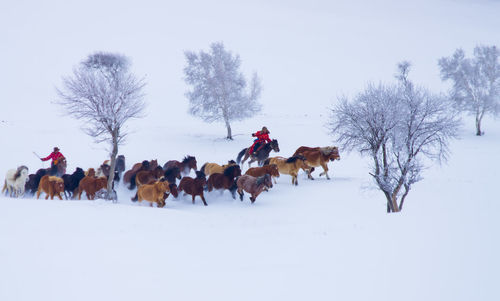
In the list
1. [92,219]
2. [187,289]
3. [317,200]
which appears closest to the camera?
[187,289]

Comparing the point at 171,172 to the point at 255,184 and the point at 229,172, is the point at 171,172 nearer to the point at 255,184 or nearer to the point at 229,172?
the point at 229,172

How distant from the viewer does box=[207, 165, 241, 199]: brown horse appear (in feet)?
44.8

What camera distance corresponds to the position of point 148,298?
4.04 m

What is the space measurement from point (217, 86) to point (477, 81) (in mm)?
30228

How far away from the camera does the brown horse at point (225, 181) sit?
13.7m

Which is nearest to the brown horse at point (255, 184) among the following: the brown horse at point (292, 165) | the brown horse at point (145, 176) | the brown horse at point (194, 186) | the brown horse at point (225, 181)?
the brown horse at point (225, 181)

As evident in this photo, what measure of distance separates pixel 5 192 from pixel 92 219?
31.0 feet

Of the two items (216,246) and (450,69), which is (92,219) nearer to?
(216,246)

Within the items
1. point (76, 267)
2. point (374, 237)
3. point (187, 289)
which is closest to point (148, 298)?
point (187, 289)

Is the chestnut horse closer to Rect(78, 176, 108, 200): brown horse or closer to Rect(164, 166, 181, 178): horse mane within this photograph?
Rect(164, 166, 181, 178): horse mane

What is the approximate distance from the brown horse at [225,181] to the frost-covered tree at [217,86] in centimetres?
1519

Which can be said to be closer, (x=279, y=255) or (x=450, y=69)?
(x=279, y=255)

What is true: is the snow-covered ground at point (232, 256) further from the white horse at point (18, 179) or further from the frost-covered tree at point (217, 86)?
the frost-covered tree at point (217, 86)

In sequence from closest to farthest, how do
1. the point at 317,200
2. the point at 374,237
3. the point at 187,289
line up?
the point at 187,289, the point at 374,237, the point at 317,200
